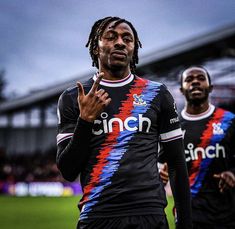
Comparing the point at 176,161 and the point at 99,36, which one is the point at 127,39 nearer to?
the point at 99,36

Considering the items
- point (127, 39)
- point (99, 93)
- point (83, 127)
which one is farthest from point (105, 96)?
point (127, 39)

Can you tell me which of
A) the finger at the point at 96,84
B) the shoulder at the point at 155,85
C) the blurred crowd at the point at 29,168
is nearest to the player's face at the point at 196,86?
the shoulder at the point at 155,85

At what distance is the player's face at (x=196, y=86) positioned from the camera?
17.9 feet

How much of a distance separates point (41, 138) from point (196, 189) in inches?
1348

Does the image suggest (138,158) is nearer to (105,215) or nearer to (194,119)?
(105,215)

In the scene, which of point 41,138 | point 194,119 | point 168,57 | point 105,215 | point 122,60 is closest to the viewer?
point 105,215

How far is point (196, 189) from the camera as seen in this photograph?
510 centimetres

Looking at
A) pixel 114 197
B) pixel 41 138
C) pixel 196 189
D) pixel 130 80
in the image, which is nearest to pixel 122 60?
pixel 130 80

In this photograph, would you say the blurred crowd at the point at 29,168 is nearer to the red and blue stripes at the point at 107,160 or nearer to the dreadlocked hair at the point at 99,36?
the dreadlocked hair at the point at 99,36

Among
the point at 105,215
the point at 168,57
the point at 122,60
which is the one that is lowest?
the point at 105,215

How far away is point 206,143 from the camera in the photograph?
5258 mm

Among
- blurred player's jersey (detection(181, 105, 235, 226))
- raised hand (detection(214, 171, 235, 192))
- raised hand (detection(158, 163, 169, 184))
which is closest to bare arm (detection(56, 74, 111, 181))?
raised hand (detection(158, 163, 169, 184))

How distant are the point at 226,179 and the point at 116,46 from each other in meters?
2.12

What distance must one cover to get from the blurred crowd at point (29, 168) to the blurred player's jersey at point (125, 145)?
25.8 metres
